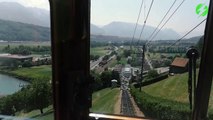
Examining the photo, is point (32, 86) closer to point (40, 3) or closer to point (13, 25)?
point (13, 25)

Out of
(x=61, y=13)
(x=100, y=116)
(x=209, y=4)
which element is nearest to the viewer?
(x=209, y=4)

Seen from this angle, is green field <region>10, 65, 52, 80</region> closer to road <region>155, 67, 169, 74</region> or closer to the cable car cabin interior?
the cable car cabin interior

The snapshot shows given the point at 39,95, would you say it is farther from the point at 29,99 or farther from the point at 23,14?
the point at 23,14

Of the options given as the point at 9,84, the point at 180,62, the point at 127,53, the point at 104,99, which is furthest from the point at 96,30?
the point at 9,84

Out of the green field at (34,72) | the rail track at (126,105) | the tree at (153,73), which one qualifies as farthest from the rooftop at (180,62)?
the green field at (34,72)

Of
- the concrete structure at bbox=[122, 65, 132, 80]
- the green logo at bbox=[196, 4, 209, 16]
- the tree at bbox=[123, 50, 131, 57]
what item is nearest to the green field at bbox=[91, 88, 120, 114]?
the concrete structure at bbox=[122, 65, 132, 80]

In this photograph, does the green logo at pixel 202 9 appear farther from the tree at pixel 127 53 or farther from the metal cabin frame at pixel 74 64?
the tree at pixel 127 53

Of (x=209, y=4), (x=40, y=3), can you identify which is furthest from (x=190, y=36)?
(x=40, y=3)
